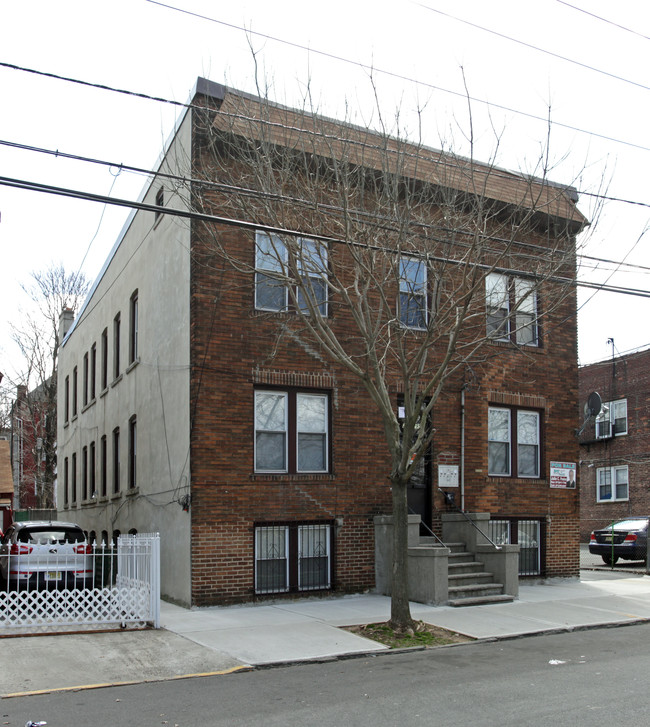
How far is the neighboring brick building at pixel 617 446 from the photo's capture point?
31.3 m

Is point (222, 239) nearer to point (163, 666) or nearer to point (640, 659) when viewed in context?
point (163, 666)

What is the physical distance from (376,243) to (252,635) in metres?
5.84

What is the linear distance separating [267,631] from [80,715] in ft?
13.9

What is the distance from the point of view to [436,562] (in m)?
13.3

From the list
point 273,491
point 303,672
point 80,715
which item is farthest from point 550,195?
point 80,715

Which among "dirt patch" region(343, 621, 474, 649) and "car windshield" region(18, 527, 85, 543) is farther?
"car windshield" region(18, 527, 85, 543)

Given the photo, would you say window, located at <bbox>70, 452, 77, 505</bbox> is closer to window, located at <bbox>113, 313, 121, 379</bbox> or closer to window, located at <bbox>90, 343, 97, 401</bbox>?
window, located at <bbox>90, 343, 97, 401</bbox>

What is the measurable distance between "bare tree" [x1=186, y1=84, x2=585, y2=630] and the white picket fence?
3499mm

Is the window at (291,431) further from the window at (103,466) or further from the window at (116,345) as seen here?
the window at (103,466)

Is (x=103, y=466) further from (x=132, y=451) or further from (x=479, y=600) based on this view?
(x=479, y=600)

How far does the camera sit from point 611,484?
3278 centimetres

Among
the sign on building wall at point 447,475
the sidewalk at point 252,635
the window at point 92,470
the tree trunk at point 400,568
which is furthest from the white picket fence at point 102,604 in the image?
the window at point 92,470

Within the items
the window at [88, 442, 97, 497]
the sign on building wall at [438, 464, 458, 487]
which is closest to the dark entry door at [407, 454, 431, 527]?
the sign on building wall at [438, 464, 458, 487]

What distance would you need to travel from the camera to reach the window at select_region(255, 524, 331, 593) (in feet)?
46.5
